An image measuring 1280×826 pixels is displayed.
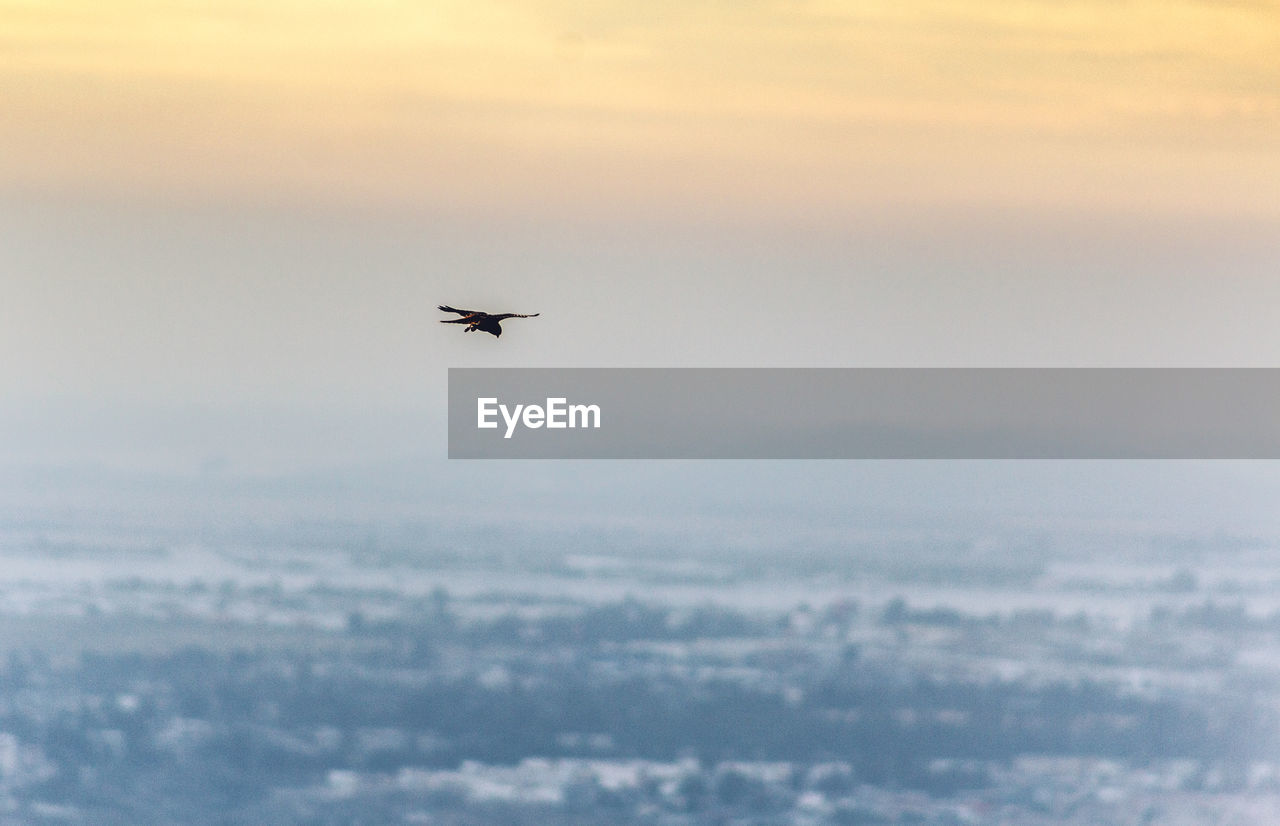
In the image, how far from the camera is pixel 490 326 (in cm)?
4972
